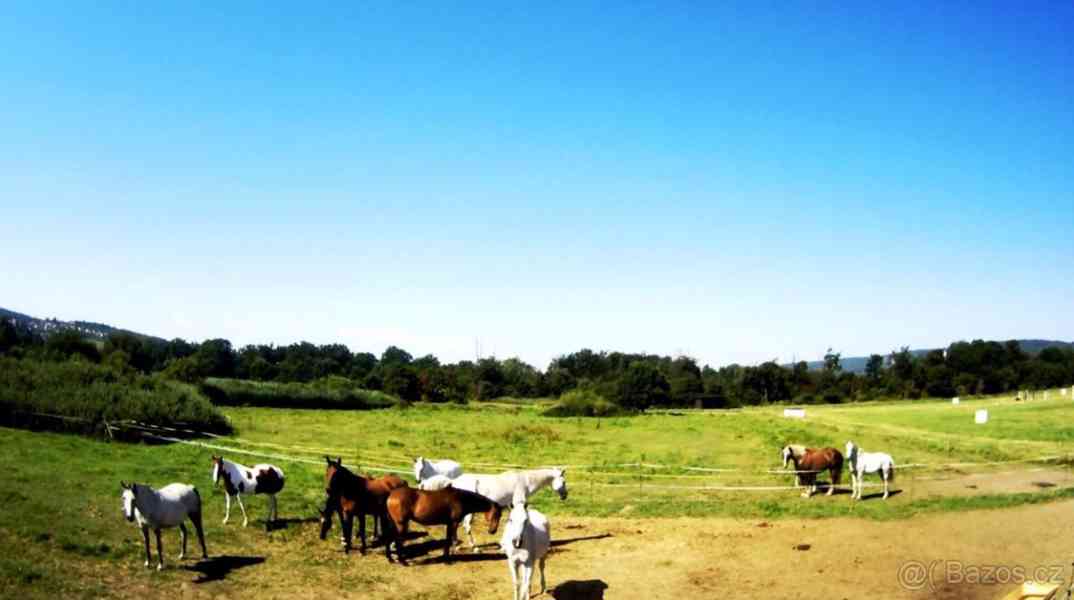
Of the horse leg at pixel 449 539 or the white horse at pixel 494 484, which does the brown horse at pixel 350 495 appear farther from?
the white horse at pixel 494 484

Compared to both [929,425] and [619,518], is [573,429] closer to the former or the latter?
[929,425]

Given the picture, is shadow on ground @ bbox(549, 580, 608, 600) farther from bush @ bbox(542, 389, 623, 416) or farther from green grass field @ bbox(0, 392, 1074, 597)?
bush @ bbox(542, 389, 623, 416)

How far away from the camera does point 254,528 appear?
16422 millimetres

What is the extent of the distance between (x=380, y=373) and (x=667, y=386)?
3730cm

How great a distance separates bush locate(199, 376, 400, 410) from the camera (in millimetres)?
60391

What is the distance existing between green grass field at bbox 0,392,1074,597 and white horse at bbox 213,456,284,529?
0.51 meters

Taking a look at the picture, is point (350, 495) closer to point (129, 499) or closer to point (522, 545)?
point (129, 499)

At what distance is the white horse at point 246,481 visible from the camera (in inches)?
652

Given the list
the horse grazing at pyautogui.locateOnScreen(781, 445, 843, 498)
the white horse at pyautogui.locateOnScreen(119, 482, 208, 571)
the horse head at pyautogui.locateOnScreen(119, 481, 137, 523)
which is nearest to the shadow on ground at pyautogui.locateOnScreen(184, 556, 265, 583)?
the white horse at pyautogui.locateOnScreen(119, 482, 208, 571)

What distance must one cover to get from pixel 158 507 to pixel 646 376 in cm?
7118

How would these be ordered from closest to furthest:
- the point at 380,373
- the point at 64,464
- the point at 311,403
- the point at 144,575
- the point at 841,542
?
the point at 144,575 → the point at 841,542 → the point at 64,464 → the point at 311,403 → the point at 380,373

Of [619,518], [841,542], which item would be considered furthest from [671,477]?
[841,542]

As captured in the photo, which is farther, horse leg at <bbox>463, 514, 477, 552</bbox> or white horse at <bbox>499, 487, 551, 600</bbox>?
horse leg at <bbox>463, 514, 477, 552</bbox>

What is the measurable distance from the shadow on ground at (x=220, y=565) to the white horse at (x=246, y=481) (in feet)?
8.30
